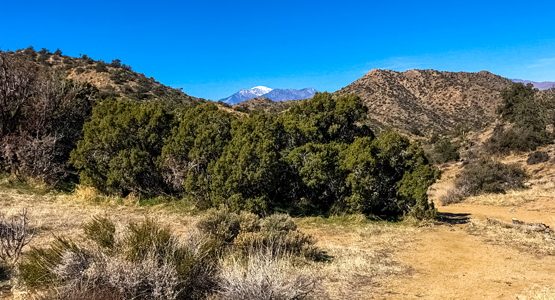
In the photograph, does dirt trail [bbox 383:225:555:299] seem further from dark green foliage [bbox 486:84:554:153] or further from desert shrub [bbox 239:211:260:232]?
dark green foliage [bbox 486:84:554:153]

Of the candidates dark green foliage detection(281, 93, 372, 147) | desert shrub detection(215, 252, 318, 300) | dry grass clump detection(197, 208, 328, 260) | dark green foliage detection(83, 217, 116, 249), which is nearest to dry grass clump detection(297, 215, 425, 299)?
dry grass clump detection(197, 208, 328, 260)

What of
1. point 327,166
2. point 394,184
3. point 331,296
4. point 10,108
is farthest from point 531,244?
point 10,108

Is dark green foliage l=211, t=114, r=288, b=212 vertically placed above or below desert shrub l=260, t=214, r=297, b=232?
above

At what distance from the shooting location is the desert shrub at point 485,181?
25.5 m

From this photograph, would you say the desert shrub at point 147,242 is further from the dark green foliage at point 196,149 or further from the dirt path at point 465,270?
the dark green foliage at point 196,149

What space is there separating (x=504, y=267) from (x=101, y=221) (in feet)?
28.2

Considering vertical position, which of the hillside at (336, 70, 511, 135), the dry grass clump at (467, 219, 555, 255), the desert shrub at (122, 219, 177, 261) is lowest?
the dry grass clump at (467, 219, 555, 255)

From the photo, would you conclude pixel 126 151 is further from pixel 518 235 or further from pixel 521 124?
pixel 521 124

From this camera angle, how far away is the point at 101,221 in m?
7.07

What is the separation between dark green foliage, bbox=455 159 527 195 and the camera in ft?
84.2

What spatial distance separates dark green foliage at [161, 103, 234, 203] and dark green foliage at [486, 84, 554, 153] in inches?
1137

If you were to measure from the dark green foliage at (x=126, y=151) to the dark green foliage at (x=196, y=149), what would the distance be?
696 mm

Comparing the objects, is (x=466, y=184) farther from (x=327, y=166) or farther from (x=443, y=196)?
(x=327, y=166)

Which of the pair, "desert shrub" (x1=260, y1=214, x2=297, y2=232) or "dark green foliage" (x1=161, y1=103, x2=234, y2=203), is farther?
"dark green foliage" (x1=161, y1=103, x2=234, y2=203)
